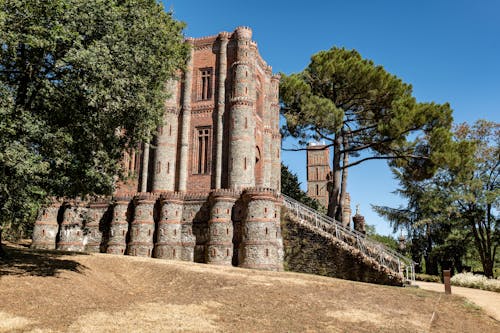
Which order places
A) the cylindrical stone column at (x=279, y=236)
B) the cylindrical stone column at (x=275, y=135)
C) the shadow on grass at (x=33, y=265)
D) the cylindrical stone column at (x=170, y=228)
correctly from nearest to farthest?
the shadow on grass at (x=33, y=265)
the cylindrical stone column at (x=279, y=236)
the cylindrical stone column at (x=170, y=228)
the cylindrical stone column at (x=275, y=135)

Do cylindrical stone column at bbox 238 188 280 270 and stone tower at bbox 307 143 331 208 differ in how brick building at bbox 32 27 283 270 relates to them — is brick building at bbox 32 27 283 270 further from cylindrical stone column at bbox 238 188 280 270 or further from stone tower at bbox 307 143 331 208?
stone tower at bbox 307 143 331 208

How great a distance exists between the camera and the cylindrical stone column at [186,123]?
31.1m

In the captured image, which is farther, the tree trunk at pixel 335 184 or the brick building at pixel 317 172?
the brick building at pixel 317 172

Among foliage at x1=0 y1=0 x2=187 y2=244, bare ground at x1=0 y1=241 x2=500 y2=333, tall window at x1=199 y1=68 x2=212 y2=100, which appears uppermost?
tall window at x1=199 y1=68 x2=212 y2=100

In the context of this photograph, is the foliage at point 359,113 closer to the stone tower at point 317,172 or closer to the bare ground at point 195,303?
the bare ground at point 195,303

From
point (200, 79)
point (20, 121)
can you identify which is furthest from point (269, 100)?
point (20, 121)

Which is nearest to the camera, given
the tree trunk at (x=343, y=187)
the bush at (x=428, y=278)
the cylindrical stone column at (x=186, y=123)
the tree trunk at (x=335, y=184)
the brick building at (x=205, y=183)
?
the brick building at (x=205, y=183)

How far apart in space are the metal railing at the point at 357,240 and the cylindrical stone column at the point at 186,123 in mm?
8048

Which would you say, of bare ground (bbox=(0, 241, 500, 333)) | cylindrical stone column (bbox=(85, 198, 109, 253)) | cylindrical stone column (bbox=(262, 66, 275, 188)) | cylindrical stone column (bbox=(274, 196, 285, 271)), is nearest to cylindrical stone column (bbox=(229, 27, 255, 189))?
cylindrical stone column (bbox=(262, 66, 275, 188))

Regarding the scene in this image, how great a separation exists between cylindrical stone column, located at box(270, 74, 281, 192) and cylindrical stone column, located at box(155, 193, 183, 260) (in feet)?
37.5

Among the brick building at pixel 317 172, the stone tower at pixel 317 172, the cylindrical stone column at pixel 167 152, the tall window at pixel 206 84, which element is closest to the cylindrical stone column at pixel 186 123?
the cylindrical stone column at pixel 167 152

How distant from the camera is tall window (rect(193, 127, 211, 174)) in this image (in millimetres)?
31375

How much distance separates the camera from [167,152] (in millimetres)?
31109

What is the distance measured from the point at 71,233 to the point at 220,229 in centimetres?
998
